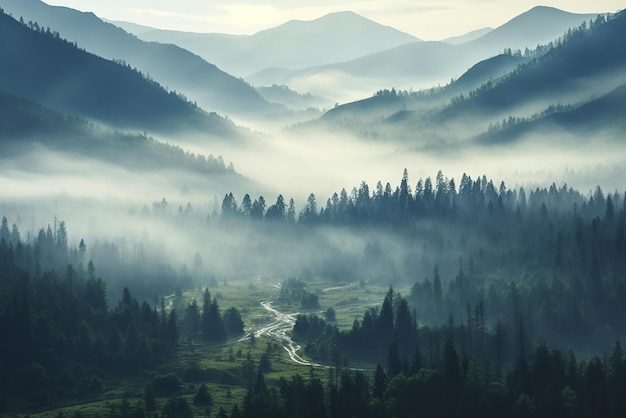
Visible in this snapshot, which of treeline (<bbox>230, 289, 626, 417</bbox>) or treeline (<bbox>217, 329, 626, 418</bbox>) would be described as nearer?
treeline (<bbox>217, 329, 626, 418</bbox>)

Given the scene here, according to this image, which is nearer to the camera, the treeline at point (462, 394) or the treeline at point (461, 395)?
the treeline at point (461, 395)

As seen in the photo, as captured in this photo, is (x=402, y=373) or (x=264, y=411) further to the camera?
(x=402, y=373)

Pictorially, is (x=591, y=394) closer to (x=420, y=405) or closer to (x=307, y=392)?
(x=420, y=405)

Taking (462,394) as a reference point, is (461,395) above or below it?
below

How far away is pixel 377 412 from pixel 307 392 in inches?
513

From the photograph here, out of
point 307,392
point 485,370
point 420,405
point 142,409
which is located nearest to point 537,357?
point 485,370

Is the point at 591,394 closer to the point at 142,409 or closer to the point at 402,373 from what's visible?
the point at 402,373

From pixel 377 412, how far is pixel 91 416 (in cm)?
5462

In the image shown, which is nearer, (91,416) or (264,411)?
(264,411)

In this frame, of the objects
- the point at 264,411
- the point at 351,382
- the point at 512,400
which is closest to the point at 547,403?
the point at 512,400

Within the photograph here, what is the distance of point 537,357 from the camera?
646ft

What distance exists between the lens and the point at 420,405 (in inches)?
7436

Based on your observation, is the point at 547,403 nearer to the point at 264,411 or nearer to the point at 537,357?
the point at 537,357

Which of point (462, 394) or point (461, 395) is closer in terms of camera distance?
point (462, 394)
